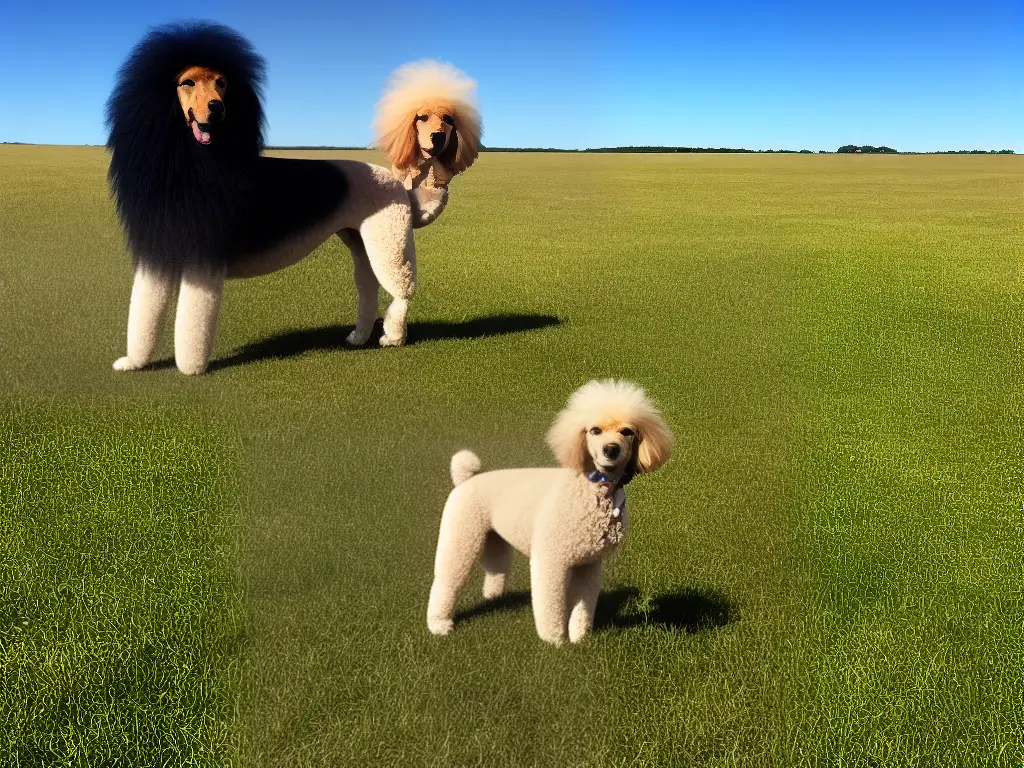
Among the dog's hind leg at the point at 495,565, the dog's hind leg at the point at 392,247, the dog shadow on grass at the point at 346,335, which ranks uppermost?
the dog's hind leg at the point at 392,247

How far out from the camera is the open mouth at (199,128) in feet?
16.0

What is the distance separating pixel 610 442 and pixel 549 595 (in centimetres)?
52

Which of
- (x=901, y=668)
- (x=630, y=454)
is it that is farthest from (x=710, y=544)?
(x=630, y=454)

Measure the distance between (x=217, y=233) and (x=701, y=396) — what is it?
270 centimetres

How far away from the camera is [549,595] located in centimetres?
271

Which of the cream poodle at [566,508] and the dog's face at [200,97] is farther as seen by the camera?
the dog's face at [200,97]

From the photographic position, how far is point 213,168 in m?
5.04

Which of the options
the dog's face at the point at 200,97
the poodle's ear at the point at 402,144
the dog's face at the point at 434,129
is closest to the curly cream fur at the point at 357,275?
the poodle's ear at the point at 402,144

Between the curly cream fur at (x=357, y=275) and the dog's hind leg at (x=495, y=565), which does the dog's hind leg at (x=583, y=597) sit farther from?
the curly cream fur at (x=357, y=275)

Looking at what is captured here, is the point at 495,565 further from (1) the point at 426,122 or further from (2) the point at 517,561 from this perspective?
(1) the point at 426,122

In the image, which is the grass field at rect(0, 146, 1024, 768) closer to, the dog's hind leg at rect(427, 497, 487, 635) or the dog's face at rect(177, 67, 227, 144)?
the dog's hind leg at rect(427, 497, 487, 635)

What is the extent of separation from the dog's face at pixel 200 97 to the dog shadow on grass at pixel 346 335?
4.62ft

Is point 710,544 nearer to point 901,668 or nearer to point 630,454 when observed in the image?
point 901,668

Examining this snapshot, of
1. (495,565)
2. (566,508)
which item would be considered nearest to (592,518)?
(566,508)
